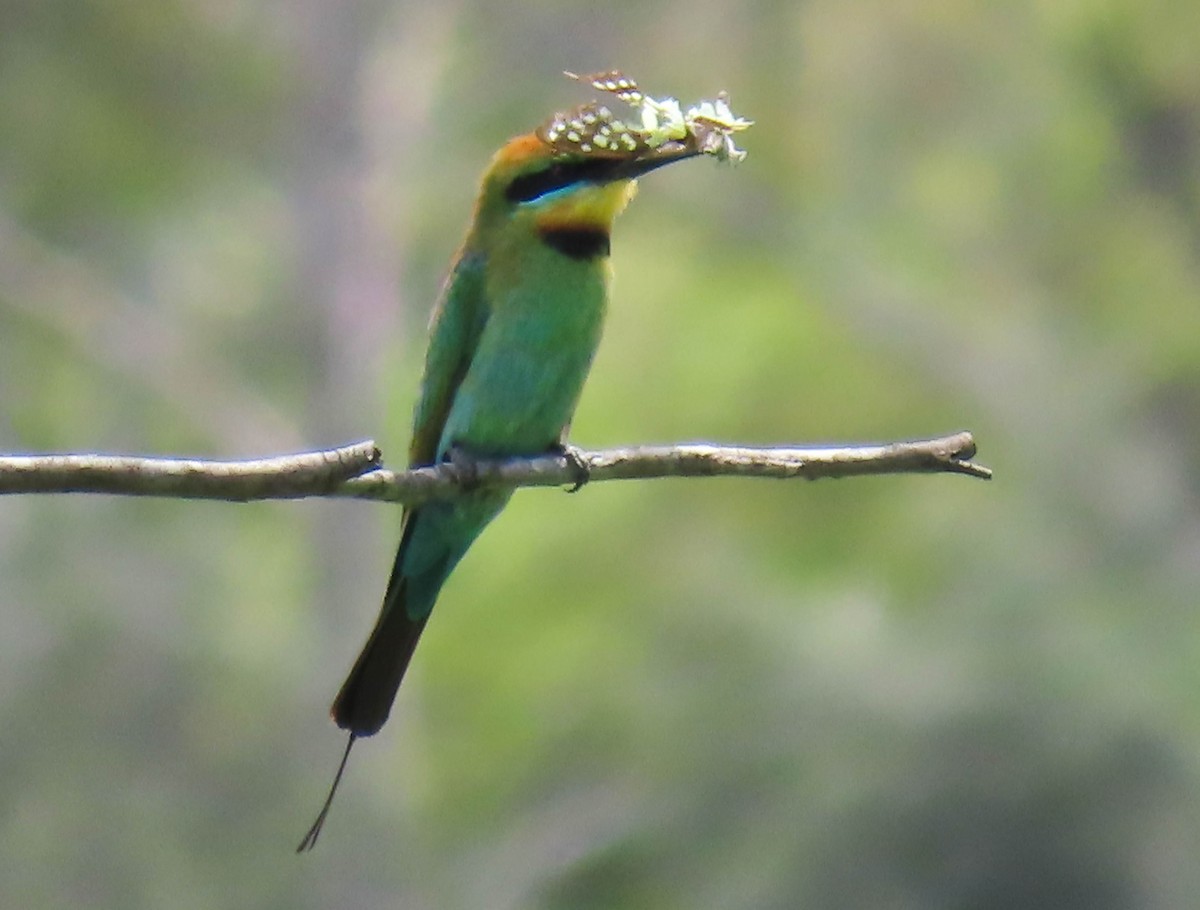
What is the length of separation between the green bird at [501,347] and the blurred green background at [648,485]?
1.39m

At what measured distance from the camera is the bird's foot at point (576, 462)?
6.30 ft

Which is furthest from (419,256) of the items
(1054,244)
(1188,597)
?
(1188,597)

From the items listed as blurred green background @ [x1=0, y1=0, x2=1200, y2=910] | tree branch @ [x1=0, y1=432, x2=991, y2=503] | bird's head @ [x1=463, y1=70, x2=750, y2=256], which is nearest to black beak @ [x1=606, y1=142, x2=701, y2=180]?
bird's head @ [x1=463, y1=70, x2=750, y2=256]

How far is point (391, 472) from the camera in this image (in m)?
1.52

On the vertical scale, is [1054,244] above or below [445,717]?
above

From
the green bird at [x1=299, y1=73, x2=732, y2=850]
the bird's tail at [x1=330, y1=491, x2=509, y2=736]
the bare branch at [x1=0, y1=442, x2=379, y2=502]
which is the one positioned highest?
the green bird at [x1=299, y1=73, x2=732, y2=850]

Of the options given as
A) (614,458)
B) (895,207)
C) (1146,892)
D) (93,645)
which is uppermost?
(895,207)

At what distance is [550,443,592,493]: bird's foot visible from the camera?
1.92m

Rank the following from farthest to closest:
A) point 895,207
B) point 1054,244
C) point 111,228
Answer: point 111,228 → point 895,207 → point 1054,244

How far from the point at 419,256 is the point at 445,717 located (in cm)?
138

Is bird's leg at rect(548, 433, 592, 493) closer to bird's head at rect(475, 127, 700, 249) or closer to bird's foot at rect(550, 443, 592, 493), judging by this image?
bird's foot at rect(550, 443, 592, 493)

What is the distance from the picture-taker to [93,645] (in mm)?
4590

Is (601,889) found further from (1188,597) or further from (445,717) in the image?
(1188,597)

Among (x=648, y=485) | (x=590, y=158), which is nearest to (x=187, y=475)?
(x=590, y=158)
